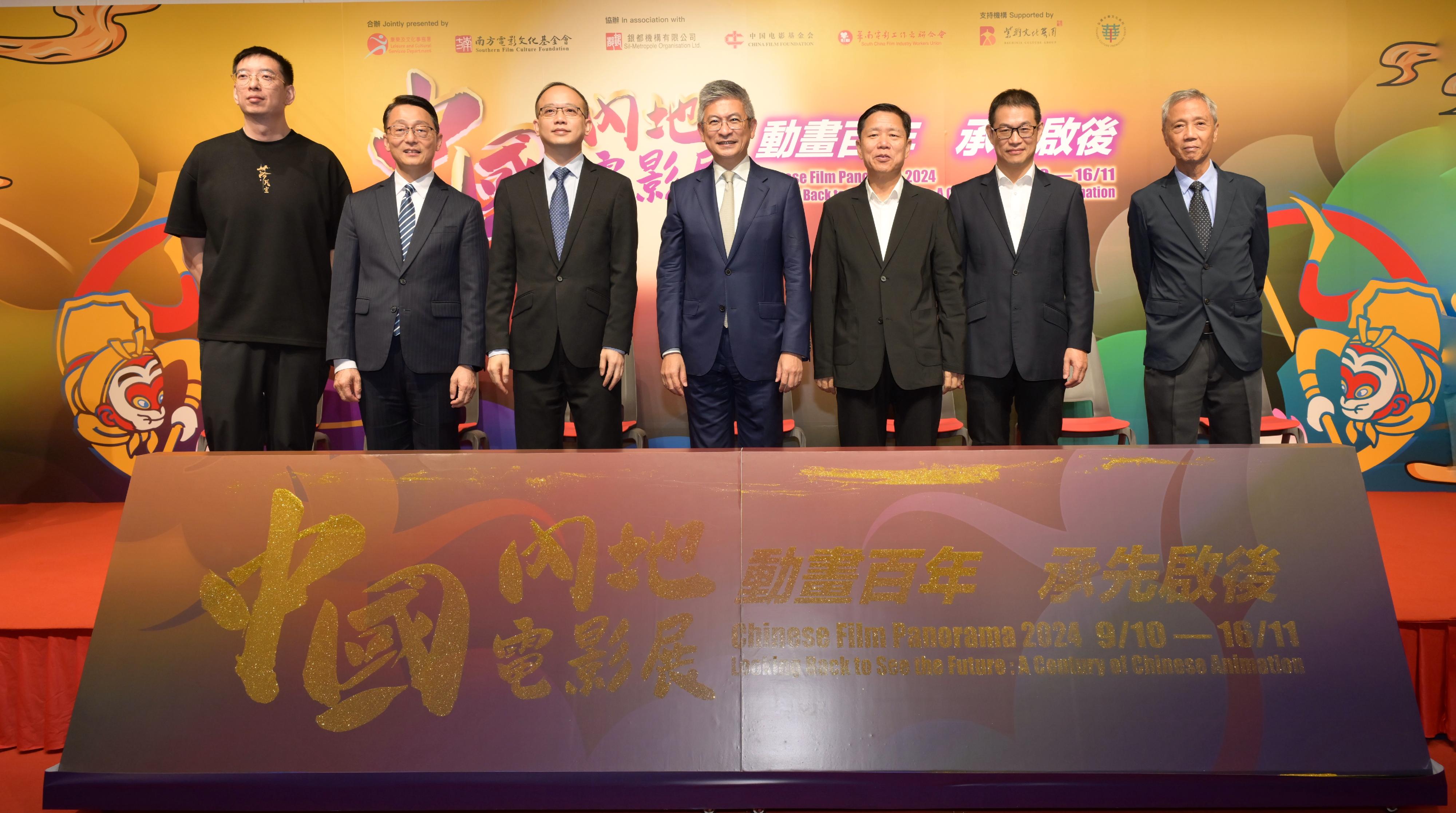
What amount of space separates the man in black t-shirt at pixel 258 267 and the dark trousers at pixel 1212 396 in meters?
2.79

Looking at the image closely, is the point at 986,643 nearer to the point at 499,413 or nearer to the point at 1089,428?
the point at 1089,428

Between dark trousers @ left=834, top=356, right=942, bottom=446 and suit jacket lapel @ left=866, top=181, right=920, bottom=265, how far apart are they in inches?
14.3

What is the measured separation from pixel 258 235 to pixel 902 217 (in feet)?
6.73

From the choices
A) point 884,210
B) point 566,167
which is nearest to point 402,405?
point 566,167

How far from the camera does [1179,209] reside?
8.95 feet

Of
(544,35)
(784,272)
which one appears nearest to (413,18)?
(544,35)

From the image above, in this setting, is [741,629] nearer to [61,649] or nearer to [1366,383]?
[61,649]

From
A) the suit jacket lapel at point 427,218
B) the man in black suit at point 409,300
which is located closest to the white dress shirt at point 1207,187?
the man in black suit at point 409,300

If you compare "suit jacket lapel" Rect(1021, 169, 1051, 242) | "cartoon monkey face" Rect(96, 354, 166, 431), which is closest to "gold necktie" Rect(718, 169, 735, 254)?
"suit jacket lapel" Rect(1021, 169, 1051, 242)

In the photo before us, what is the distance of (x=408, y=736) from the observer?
159 centimetres

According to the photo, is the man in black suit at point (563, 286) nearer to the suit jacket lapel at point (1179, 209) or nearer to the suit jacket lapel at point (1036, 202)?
the suit jacket lapel at point (1036, 202)

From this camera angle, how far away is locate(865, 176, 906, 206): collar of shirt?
8.86ft

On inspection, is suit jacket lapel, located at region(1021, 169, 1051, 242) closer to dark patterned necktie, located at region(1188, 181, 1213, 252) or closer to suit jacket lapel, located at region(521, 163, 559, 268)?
dark patterned necktie, located at region(1188, 181, 1213, 252)

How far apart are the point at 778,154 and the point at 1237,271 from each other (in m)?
2.23
